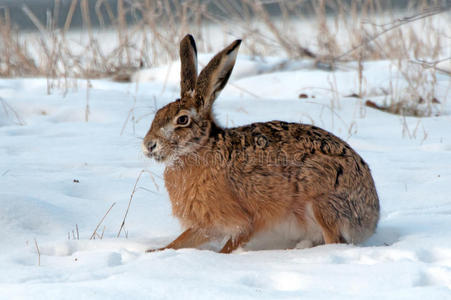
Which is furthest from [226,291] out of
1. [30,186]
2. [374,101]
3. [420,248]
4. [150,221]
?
[374,101]

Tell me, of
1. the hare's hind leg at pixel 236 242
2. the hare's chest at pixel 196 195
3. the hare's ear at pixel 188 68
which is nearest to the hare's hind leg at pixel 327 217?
the hare's hind leg at pixel 236 242

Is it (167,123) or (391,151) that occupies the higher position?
(167,123)

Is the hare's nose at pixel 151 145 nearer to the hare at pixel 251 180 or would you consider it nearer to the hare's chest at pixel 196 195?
the hare at pixel 251 180

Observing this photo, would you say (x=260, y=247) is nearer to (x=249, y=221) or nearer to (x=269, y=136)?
(x=249, y=221)

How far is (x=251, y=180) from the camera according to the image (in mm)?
3521

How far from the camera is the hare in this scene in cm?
350

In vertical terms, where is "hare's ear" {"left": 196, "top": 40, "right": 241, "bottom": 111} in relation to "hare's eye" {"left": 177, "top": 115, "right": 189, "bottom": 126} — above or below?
above

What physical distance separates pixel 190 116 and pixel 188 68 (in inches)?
13.2

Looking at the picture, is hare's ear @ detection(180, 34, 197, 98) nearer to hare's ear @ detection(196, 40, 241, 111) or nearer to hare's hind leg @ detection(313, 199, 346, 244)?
hare's ear @ detection(196, 40, 241, 111)

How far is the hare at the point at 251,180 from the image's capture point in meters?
3.50

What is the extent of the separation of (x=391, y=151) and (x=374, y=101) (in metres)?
2.12

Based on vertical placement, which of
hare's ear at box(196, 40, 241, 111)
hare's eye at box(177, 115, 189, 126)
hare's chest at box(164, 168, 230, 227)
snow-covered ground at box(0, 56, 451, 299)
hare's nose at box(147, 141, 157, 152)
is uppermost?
hare's ear at box(196, 40, 241, 111)

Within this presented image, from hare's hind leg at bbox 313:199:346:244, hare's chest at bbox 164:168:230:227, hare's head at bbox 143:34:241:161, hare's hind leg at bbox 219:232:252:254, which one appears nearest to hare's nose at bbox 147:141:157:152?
A: hare's head at bbox 143:34:241:161

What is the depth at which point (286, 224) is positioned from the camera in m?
3.58
